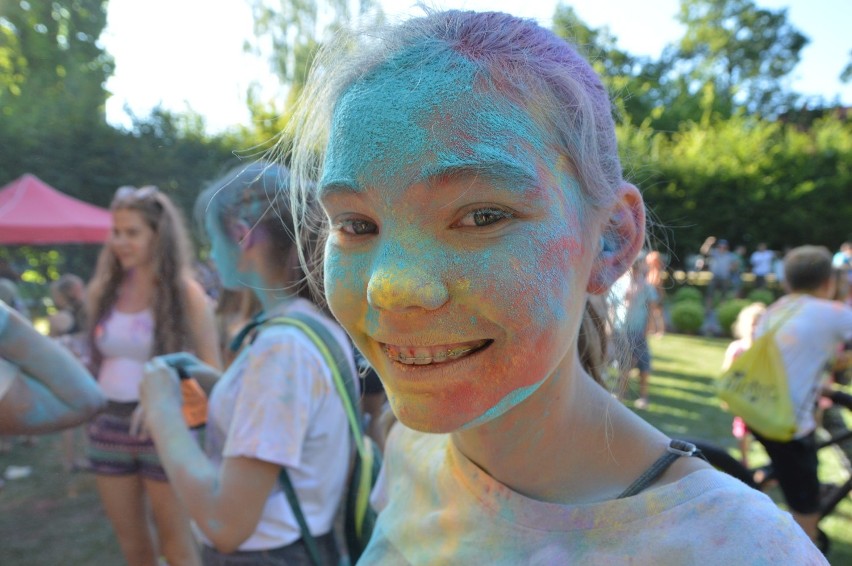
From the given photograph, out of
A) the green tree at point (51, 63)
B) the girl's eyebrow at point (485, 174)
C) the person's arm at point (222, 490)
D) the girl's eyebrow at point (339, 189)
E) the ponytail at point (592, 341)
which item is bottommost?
the person's arm at point (222, 490)

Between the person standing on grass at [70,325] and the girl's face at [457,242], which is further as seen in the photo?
the person standing on grass at [70,325]

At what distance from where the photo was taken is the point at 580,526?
95 cm

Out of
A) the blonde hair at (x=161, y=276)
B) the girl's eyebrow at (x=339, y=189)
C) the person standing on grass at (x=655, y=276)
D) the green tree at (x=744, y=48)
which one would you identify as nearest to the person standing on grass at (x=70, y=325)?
the blonde hair at (x=161, y=276)

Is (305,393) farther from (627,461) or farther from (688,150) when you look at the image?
(688,150)

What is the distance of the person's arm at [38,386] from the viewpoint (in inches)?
72.4

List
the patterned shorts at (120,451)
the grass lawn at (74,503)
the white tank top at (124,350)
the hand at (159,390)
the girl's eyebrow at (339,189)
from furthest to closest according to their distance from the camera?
the grass lawn at (74,503) < the white tank top at (124,350) < the patterned shorts at (120,451) < the hand at (159,390) < the girl's eyebrow at (339,189)

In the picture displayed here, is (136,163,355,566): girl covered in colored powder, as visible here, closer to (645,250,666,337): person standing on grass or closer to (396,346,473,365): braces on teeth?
(396,346,473,365): braces on teeth

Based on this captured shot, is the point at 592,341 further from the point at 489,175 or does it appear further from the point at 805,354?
the point at 805,354

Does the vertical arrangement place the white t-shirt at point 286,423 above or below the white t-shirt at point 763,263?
above

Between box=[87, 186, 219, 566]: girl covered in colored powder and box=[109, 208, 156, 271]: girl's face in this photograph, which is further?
box=[109, 208, 156, 271]: girl's face

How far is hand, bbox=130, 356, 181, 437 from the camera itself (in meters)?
1.97

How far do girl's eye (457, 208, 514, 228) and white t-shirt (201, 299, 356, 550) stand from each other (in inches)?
43.3

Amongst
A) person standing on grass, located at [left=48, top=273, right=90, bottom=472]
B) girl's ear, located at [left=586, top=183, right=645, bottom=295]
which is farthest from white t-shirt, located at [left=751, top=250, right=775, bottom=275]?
girl's ear, located at [left=586, top=183, right=645, bottom=295]

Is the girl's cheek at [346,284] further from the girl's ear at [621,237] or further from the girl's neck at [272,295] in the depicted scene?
the girl's neck at [272,295]
